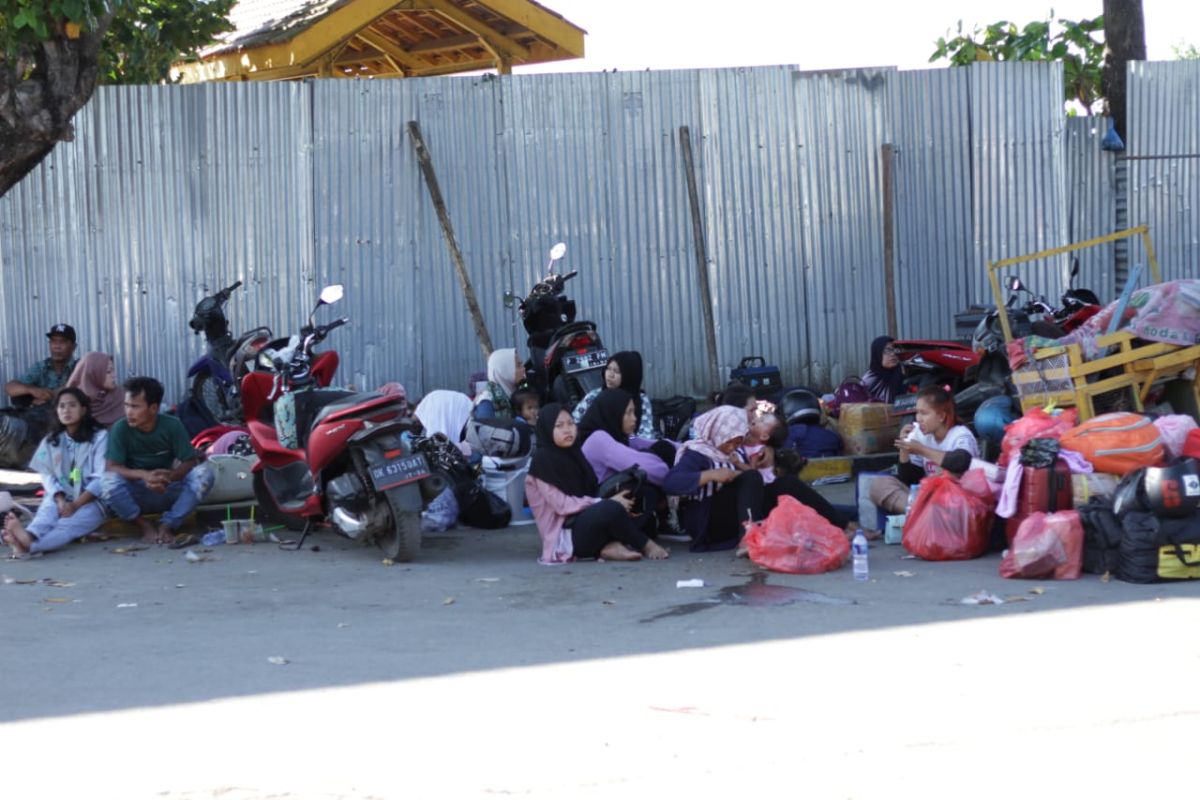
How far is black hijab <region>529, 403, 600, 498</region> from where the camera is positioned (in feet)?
28.3

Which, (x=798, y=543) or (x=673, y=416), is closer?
(x=798, y=543)

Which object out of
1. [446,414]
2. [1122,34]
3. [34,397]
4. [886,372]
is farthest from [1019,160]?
[34,397]

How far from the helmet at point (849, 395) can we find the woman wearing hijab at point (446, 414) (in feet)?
10.9

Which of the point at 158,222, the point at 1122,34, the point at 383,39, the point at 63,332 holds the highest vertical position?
the point at 383,39

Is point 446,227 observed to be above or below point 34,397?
above

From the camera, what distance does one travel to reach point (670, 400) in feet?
40.5

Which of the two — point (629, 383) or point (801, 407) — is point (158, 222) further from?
point (801, 407)

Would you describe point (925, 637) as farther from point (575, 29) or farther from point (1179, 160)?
point (575, 29)

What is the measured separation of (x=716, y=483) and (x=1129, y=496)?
91.5 inches

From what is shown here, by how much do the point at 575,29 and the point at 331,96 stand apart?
245 inches

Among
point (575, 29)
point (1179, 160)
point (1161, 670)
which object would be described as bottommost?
point (1161, 670)

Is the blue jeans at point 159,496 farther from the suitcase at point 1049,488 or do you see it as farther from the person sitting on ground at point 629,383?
the suitcase at point 1049,488

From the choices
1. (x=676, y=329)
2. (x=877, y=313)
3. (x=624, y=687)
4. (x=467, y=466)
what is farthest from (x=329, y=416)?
(x=877, y=313)

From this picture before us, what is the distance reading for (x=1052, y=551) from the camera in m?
7.58
